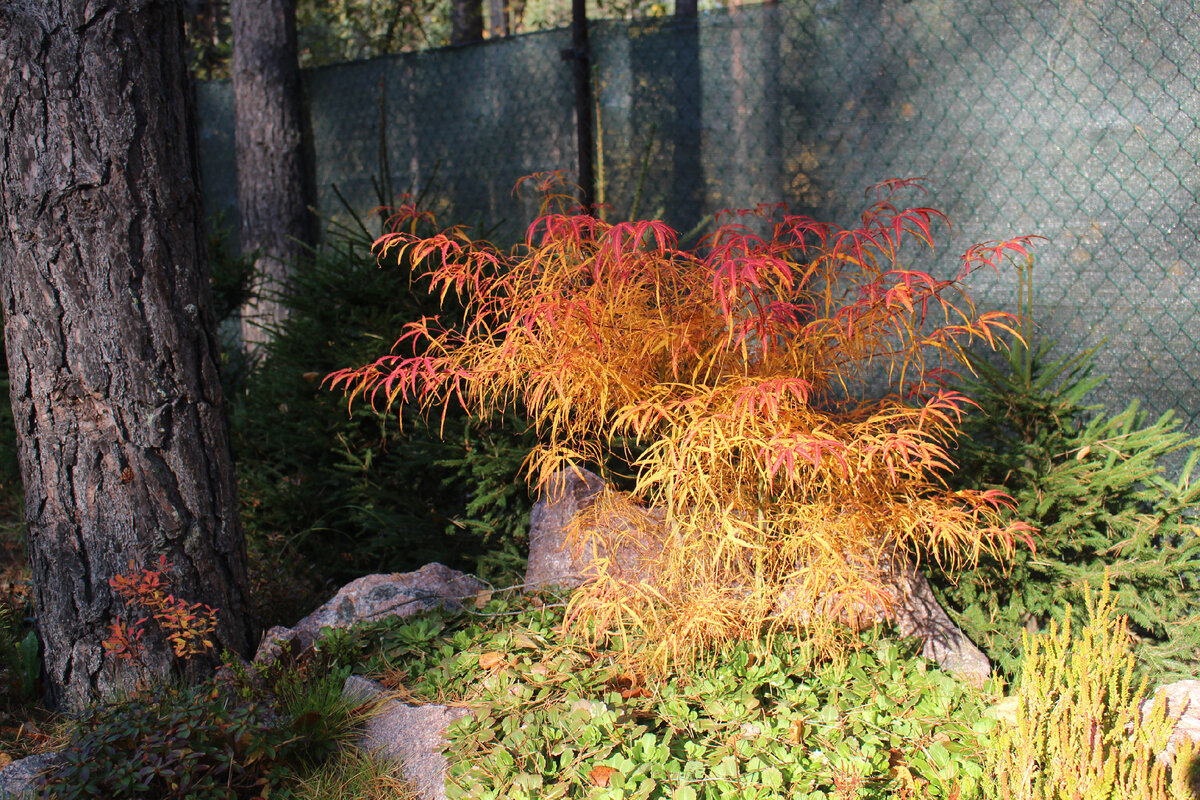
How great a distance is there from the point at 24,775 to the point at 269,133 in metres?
4.22

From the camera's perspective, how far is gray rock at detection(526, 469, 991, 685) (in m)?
2.43

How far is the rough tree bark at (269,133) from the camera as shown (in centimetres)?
513

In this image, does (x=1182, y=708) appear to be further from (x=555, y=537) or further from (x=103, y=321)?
(x=103, y=321)

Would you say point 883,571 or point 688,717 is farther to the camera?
point 883,571

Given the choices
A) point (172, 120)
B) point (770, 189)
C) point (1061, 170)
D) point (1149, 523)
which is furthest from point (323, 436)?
point (1061, 170)

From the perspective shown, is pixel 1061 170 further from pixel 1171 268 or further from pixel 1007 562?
pixel 1007 562

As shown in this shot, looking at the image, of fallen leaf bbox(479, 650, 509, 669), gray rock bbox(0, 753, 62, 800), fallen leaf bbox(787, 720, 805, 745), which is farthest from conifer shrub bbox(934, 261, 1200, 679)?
gray rock bbox(0, 753, 62, 800)

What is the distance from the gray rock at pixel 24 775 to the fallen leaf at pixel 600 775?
4.40 ft

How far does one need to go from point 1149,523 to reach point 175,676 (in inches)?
125

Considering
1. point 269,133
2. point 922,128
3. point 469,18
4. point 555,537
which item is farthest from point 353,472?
point 469,18

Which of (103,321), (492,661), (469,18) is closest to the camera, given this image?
(103,321)

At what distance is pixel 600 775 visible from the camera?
1976 mm

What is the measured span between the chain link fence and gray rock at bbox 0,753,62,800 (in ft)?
8.93

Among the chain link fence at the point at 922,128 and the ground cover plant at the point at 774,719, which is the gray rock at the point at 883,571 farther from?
the chain link fence at the point at 922,128
